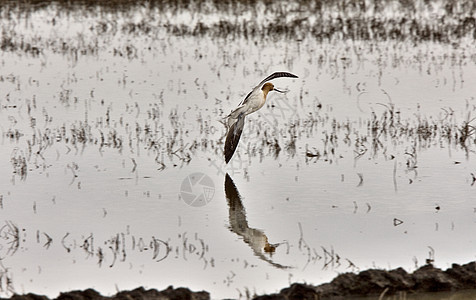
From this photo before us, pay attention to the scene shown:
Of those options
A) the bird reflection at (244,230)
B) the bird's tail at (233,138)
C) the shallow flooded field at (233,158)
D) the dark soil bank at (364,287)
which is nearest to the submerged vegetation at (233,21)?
the shallow flooded field at (233,158)

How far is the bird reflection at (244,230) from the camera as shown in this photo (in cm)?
723

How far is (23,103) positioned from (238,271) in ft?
22.2

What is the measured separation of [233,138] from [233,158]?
956mm

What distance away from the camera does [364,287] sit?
608 cm

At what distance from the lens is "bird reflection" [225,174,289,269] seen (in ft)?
23.7

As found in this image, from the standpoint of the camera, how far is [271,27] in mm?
18203

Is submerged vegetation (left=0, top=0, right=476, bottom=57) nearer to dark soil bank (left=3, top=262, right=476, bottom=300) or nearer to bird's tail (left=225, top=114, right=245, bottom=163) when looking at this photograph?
bird's tail (left=225, top=114, right=245, bottom=163)

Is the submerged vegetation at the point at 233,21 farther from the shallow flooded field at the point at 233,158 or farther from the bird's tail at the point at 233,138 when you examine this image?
the bird's tail at the point at 233,138

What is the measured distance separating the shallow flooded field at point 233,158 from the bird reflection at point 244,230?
0.02 meters

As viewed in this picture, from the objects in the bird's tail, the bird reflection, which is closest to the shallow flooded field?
the bird reflection

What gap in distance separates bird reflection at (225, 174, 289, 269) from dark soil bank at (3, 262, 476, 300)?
846 mm

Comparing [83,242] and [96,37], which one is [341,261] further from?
[96,37]

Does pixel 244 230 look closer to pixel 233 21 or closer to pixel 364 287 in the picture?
pixel 364 287

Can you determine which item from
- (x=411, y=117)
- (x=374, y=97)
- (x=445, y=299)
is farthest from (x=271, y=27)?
(x=445, y=299)
